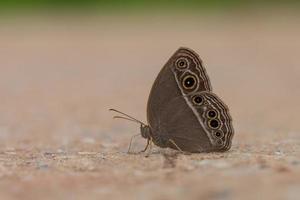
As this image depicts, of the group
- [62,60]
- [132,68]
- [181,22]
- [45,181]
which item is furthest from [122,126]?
[181,22]

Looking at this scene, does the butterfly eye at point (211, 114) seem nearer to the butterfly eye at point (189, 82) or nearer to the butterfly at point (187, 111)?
the butterfly at point (187, 111)

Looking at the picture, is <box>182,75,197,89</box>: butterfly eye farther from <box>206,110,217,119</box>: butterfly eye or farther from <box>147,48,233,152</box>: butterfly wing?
<box>206,110,217,119</box>: butterfly eye

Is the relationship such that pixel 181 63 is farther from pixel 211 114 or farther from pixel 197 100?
pixel 211 114

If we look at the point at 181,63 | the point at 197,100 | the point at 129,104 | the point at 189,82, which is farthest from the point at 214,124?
the point at 129,104

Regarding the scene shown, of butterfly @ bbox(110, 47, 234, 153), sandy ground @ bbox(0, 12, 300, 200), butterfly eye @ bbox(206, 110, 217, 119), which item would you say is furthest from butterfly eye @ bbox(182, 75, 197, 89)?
sandy ground @ bbox(0, 12, 300, 200)

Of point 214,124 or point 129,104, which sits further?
point 129,104

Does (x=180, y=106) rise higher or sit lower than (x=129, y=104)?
lower

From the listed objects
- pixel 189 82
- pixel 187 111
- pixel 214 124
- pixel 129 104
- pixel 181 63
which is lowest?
pixel 214 124
